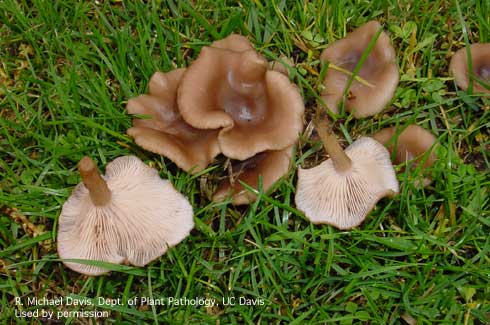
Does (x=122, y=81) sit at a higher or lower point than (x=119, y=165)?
higher

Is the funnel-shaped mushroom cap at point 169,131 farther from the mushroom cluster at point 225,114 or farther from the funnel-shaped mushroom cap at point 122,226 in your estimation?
the funnel-shaped mushroom cap at point 122,226

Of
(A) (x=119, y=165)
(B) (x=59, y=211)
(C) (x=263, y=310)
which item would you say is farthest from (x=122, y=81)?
(C) (x=263, y=310)

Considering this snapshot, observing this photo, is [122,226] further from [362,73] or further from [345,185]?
[362,73]

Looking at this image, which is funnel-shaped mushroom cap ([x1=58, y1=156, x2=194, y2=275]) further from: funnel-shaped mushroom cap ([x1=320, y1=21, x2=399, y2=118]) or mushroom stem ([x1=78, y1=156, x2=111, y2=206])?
funnel-shaped mushroom cap ([x1=320, y1=21, x2=399, y2=118])

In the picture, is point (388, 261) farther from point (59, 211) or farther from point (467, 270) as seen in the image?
point (59, 211)

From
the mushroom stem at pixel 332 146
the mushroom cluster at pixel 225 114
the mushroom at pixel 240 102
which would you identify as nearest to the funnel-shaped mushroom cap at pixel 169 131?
the mushroom cluster at pixel 225 114

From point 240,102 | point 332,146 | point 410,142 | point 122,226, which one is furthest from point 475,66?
point 122,226

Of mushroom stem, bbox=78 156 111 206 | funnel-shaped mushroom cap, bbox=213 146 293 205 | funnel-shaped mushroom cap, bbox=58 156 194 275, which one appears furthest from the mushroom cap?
mushroom stem, bbox=78 156 111 206
